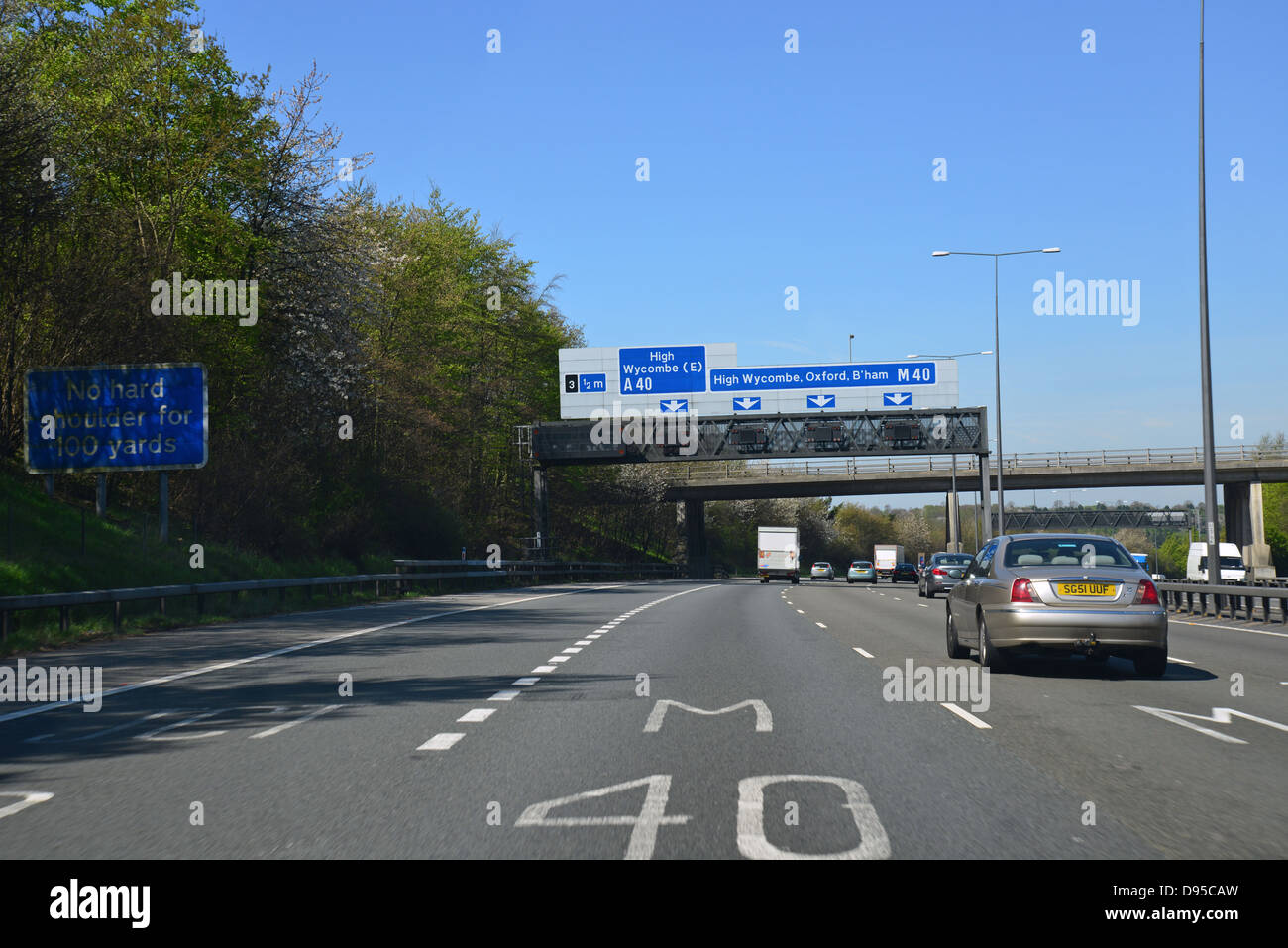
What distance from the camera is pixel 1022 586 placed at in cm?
1440

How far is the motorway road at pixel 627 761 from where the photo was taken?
6.54 m

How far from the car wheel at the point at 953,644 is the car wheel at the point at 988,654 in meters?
Result: 1.53

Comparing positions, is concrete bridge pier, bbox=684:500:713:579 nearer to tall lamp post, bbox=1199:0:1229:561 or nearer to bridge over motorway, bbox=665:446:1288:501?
bridge over motorway, bbox=665:446:1288:501

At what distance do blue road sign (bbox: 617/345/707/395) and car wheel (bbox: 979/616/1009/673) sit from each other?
43.3 meters

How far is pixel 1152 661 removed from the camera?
14.6 metres

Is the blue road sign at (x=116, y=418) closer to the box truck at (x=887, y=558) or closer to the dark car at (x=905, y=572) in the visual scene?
the dark car at (x=905, y=572)

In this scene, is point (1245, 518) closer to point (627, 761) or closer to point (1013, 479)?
point (1013, 479)

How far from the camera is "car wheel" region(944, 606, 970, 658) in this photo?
17.1m

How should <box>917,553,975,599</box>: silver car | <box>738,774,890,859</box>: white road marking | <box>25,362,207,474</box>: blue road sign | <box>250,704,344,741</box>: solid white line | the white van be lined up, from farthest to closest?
the white van → <box>917,553,975,599</box>: silver car → <box>25,362,207,474</box>: blue road sign → <box>250,704,344,741</box>: solid white line → <box>738,774,890,859</box>: white road marking

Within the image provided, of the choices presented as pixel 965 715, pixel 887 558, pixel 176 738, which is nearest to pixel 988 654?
pixel 965 715

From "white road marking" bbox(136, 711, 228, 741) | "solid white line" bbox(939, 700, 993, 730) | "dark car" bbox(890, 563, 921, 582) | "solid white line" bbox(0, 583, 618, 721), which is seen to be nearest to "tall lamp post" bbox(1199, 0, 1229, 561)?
"solid white line" bbox(0, 583, 618, 721)
